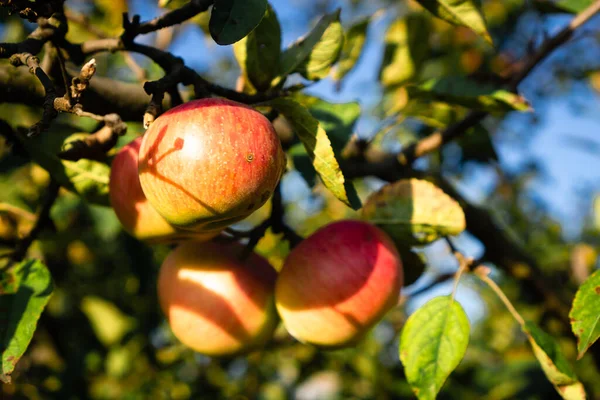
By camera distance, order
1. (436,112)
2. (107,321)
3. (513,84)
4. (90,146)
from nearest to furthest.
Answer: (90,146), (513,84), (436,112), (107,321)

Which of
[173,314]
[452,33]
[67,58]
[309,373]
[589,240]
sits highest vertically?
[67,58]

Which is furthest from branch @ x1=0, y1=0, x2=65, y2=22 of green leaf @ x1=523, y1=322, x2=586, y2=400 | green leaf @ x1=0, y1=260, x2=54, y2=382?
green leaf @ x1=523, y1=322, x2=586, y2=400

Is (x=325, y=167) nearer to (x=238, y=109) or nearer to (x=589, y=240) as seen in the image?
(x=238, y=109)

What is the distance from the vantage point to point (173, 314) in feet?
3.16

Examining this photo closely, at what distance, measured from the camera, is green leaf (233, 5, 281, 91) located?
919 millimetres

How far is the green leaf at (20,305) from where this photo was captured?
0.72 meters

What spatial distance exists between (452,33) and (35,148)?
7.91ft

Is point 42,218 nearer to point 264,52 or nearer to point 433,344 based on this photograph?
point 264,52

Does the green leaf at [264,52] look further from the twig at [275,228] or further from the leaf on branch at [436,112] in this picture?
the leaf on branch at [436,112]

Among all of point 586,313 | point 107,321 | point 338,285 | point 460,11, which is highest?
point 460,11

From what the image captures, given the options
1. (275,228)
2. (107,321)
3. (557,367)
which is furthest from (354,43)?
(107,321)

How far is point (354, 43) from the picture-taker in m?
1.41

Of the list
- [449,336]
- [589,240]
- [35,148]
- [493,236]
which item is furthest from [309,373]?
[35,148]

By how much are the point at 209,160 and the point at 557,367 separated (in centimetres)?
63
